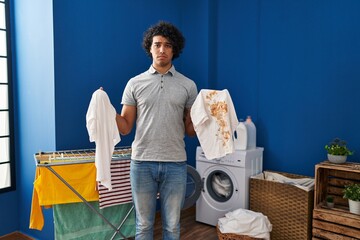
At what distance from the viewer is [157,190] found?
1.73 metres

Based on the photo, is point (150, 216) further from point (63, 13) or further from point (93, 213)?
point (63, 13)

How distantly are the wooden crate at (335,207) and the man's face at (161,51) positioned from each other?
4.94 feet

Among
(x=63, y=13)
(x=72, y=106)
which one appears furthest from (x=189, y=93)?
(x=63, y=13)

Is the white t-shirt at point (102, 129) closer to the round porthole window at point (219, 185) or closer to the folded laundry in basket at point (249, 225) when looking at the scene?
the folded laundry in basket at point (249, 225)

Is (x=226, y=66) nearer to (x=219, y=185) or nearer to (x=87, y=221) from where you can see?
(x=219, y=185)

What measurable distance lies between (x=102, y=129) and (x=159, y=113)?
1.04 ft

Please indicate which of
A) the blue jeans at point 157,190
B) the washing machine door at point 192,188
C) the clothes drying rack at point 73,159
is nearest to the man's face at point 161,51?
the blue jeans at point 157,190

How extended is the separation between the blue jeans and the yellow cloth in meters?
0.64

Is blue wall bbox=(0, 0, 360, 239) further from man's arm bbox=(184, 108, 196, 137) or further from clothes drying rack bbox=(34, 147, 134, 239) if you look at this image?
man's arm bbox=(184, 108, 196, 137)

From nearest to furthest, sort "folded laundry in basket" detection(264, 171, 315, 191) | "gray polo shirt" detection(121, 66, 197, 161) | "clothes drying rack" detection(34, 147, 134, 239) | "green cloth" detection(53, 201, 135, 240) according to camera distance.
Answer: "gray polo shirt" detection(121, 66, 197, 161)
"clothes drying rack" detection(34, 147, 134, 239)
"green cloth" detection(53, 201, 135, 240)
"folded laundry in basket" detection(264, 171, 315, 191)

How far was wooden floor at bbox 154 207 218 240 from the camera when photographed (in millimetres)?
2801

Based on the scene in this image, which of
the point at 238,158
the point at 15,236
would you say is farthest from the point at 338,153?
the point at 15,236

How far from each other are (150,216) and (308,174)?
181 centimetres

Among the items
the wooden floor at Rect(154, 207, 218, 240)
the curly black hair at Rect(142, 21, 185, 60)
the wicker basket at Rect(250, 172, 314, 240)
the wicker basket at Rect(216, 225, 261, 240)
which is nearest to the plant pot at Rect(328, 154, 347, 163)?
the wicker basket at Rect(250, 172, 314, 240)
